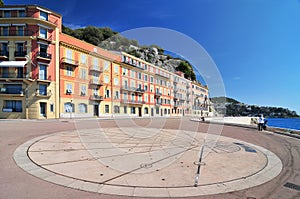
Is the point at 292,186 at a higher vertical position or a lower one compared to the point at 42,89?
lower

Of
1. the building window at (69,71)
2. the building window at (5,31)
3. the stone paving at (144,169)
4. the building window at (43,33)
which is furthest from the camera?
the building window at (43,33)

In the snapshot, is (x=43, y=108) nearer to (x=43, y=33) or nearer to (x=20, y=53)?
(x=20, y=53)

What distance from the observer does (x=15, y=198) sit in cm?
287

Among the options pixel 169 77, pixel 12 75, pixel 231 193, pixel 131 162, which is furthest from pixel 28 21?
pixel 231 193

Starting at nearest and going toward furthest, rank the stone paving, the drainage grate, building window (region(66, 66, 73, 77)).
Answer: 1. the stone paving
2. the drainage grate
3. building window (region(66, 66, 73, 77))

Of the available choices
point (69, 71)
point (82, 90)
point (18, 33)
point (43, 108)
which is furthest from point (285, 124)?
point (18, 33)

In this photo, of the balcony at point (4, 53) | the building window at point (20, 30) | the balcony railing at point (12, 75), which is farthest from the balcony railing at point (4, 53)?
the building window at point (20, 30)

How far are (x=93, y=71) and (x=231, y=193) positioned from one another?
940 cm

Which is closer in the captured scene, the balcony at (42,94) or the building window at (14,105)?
the building window at (14,105)

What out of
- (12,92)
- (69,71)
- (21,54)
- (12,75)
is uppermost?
(21,54)

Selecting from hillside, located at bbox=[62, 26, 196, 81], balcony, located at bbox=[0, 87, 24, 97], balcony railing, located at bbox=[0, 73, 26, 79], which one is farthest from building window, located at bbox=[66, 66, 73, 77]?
hillside, located at bbox=[62, 26, 196, 81]

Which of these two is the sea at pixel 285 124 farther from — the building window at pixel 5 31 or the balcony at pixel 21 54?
the building window at pixel 5 31

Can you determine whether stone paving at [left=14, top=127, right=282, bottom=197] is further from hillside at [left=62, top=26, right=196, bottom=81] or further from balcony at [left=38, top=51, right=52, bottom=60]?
balcony at [left=38, top=51, right=52, bottom=60]

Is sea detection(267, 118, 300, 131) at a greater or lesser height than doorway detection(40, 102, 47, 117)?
lesser
